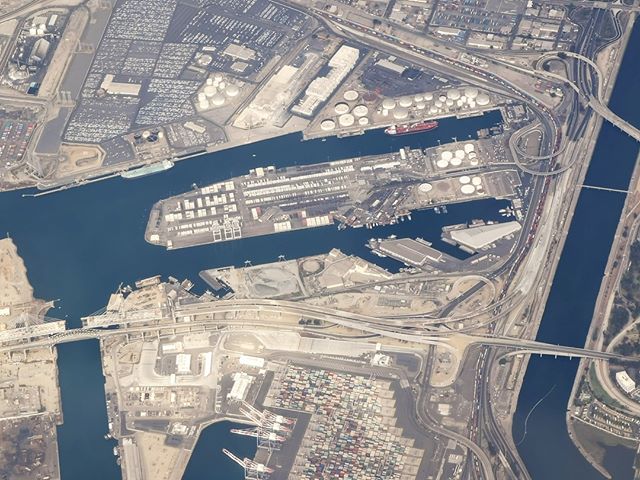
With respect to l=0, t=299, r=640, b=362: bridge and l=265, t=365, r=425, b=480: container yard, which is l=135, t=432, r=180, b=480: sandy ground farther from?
l=0, t=299, r=640, b=362: bridge

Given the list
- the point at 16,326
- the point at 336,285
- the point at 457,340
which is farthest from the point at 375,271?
the point at 16,326

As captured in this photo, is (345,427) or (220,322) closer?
(345,427)

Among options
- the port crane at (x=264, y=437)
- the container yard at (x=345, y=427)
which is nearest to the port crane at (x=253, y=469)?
the port crane at (x=264, y=437)

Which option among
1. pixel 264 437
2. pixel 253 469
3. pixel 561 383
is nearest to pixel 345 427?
pixel 264 437

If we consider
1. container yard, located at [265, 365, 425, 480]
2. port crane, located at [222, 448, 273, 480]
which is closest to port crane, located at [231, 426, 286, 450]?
port crane, located at [222, 448, 273, 480]

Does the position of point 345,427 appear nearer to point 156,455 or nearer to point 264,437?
point 264,437

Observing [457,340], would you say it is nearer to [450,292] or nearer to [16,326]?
[450,292]
